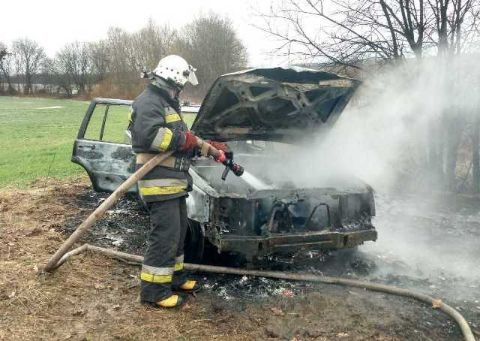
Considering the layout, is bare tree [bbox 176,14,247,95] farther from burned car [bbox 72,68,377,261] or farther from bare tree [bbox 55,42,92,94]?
burned car [bbox 72,68,377,261]

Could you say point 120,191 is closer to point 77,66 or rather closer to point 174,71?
point 174,71

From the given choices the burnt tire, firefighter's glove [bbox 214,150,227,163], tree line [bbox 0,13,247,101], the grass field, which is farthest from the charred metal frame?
tree line [bbox 0,13,247,101]

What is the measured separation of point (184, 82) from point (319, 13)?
596 cm

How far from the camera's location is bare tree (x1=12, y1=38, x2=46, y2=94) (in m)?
60.4

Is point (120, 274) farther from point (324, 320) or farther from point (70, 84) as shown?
point (70, 84)

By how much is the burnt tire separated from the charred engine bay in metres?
0.29

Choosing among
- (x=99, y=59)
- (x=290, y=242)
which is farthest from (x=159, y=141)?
(x=99, y=59)

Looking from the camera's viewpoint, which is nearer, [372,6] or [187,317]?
[187,317]

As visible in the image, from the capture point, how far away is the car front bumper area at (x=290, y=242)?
438cm

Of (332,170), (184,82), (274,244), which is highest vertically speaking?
(184,82)

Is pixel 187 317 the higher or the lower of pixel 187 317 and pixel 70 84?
the lower

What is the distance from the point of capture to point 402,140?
864 centimetres

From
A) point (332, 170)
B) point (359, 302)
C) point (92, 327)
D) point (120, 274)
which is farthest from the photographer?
point (332, 170)

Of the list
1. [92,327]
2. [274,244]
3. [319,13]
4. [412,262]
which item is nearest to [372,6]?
[319,13]
